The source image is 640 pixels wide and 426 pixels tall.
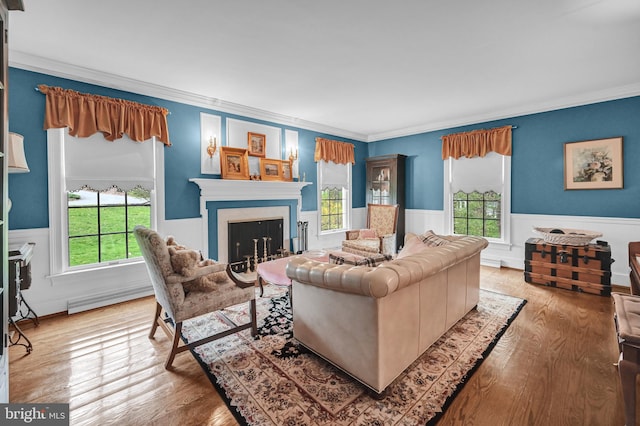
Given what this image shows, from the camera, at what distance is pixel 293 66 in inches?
124

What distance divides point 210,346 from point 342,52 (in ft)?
10.1

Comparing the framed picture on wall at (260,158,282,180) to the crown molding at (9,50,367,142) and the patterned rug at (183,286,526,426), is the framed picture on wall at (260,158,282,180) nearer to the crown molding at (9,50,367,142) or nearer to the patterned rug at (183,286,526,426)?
the crown molding at (9,50,367,142)

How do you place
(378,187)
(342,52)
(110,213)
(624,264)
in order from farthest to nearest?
(378,187), (624,264), (110,213), (342,52)

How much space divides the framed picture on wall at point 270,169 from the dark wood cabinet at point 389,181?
2.46 metres

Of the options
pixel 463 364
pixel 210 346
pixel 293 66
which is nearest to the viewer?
pixel 463 364

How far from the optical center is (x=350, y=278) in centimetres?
171

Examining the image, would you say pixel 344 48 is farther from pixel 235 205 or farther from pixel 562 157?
pixel 562 157

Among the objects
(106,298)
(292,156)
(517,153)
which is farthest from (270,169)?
(517,153)

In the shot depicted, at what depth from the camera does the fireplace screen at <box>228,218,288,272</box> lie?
14.9 ft

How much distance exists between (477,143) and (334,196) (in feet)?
9.76

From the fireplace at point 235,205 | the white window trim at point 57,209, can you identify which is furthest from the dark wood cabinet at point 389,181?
the white window trim at point 57,209

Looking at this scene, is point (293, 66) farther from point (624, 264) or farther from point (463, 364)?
point (624, 264)

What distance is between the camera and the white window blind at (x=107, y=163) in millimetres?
3224

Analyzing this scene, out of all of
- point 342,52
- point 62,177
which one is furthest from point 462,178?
point 62,177
